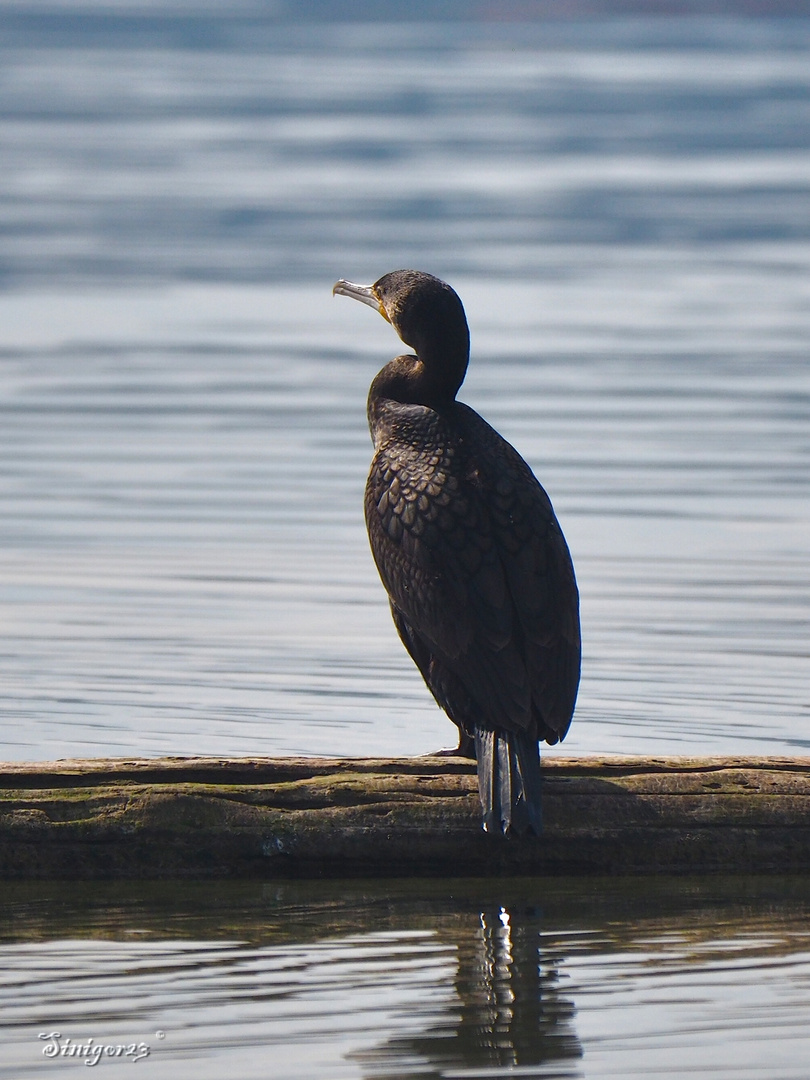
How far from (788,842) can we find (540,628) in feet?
2.47

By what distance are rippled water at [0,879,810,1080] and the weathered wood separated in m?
0.08

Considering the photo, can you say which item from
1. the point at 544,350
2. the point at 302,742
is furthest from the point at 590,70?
the point at 302,742

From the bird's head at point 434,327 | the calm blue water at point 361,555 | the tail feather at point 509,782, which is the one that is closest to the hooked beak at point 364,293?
the bird's head at point 434,327

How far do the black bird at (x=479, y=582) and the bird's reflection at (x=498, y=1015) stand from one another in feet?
0.82

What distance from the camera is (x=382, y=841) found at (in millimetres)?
5121

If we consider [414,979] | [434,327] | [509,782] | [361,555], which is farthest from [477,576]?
[361,555]

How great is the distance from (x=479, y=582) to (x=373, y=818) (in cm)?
63

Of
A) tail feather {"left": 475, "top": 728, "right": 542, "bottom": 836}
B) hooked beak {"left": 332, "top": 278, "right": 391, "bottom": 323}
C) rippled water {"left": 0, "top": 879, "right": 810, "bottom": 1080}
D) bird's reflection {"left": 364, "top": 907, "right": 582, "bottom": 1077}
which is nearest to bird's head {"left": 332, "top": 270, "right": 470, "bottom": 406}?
hooked beak {"left": 332, "top": 278, "right": 391, "bottom": 323}

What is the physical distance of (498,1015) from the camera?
4504 mm

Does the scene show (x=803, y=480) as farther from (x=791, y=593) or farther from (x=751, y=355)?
(x=751, y=355)

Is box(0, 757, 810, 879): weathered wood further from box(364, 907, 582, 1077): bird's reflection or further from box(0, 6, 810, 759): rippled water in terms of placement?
box(0, 6, 810, 759): rippled water

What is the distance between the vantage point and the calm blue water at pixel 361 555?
4.49m

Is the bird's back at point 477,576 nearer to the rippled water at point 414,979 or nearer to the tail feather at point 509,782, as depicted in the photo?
the tail feather at point 509,782

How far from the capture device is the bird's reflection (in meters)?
4.21
